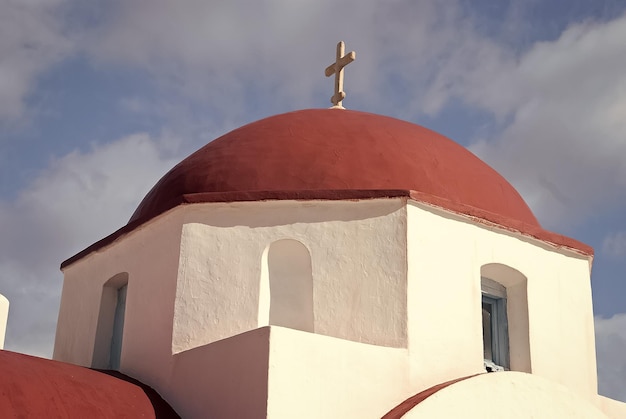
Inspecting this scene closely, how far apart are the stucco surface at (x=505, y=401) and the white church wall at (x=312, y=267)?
66 cm

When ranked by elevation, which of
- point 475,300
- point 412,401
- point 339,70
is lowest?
point 412,401

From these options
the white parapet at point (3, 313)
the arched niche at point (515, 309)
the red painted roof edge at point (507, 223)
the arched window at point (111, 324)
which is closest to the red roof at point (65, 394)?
the arched window at point (111, 324)

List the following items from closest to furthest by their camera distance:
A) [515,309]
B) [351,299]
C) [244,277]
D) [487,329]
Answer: [351,299], [244,277], [515,309], [487,329]

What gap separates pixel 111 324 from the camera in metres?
8.43

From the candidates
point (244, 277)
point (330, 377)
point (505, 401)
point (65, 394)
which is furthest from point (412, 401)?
point (65, 394)

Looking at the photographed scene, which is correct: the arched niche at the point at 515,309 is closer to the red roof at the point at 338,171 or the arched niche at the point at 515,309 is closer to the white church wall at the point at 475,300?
the white church wall at the point at 475,300

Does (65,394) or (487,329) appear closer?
(65,394)

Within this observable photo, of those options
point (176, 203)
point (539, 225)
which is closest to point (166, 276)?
point (176, 203)

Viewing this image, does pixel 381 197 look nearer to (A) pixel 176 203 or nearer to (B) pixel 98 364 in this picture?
(A) pixel 176 203

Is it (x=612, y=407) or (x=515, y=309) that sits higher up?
(x=515, y=309)

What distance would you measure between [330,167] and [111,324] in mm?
2593

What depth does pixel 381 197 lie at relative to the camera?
24.0 feet

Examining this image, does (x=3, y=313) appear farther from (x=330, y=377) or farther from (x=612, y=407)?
(x=612, y=407)

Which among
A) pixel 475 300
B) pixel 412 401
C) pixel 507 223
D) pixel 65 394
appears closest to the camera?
pixel 65 394
